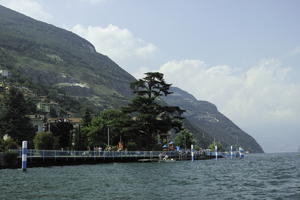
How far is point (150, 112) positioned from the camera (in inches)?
3757

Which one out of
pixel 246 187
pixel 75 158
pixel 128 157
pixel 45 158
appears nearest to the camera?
pixel 246 187

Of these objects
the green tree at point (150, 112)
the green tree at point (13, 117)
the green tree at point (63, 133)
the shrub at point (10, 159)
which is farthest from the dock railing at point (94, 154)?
the green tree at point (63, 133)

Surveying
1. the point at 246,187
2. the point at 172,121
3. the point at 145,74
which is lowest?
the point at 246,187

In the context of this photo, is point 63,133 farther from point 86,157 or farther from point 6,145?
point 6,145

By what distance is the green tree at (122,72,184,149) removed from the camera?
9456 cm

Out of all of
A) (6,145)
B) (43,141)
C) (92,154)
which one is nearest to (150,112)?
(92,154)

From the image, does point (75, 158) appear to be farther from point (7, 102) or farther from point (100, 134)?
point (100, 134)

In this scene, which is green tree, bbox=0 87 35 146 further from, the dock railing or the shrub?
the shrub

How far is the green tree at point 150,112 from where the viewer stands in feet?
310

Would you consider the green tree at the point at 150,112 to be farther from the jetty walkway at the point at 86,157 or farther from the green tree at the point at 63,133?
the green tree at the point at 63,133

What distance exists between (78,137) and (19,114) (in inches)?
846

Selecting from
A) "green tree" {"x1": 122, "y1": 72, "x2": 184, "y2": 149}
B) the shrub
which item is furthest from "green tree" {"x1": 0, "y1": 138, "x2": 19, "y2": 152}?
"green tree" {"x1": 122, "y1": 72, "x2": 184, "y2": 149}

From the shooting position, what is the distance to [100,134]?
118 m

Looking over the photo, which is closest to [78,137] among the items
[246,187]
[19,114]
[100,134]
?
[100,134]
